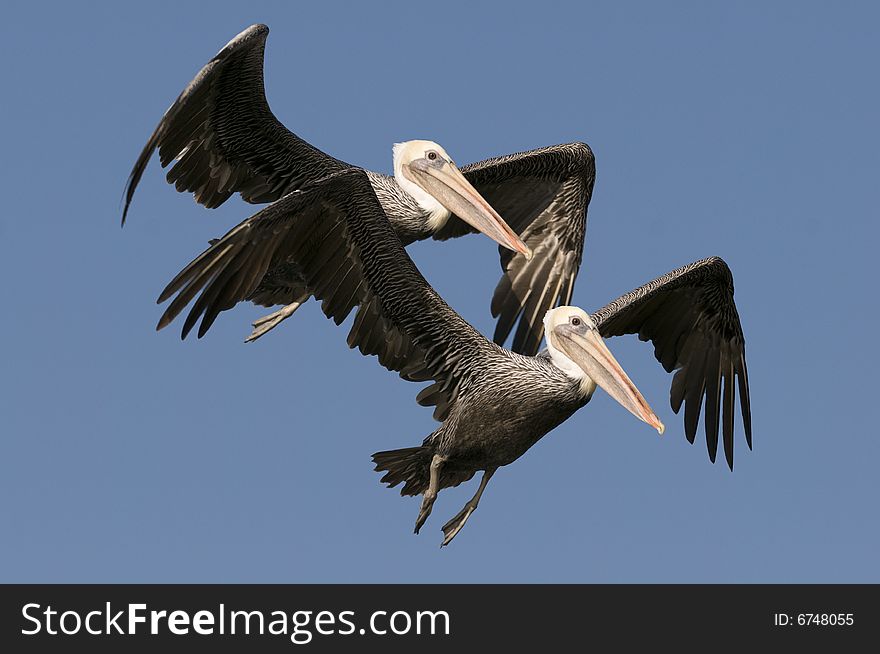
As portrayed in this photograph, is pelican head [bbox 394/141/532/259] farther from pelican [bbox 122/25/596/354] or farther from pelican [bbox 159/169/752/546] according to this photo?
pelican [bbox 159/169/752/546]

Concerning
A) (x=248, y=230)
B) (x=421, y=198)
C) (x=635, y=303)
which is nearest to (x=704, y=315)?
(x=635, y=303)

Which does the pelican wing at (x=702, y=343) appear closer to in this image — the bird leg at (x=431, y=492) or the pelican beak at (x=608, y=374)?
the pelican beak at (x=608, y=374)

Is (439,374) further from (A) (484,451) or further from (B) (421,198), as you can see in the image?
(B) (421,198)

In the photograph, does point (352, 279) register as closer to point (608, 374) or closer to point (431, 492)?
point (431, 492)

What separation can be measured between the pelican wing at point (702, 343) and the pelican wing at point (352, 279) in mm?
2697

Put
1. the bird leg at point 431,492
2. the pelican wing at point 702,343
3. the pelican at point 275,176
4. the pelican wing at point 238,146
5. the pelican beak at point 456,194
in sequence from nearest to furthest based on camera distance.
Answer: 1. the bird leg at point 431,492
2. the pelican at point 275,176
3. the pelican wing at point 238,146
4. the pelican beak at point 456,194
5. the pelican wing at point 702,343

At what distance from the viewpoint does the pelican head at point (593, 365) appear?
14953 millimetres

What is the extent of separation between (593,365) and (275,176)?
144 inches

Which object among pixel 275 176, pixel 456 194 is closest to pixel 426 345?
pixel 456 194

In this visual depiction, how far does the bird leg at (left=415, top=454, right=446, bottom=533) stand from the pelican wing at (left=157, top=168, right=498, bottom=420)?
401 millimetres

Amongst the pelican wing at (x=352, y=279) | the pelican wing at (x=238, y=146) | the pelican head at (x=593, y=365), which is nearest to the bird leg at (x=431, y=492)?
the pelican wing at (x=352, y=279)

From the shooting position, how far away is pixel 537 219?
1844cm

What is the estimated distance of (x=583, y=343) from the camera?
15078 mm

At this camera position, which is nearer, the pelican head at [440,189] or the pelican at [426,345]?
the pelican at [426,345]
